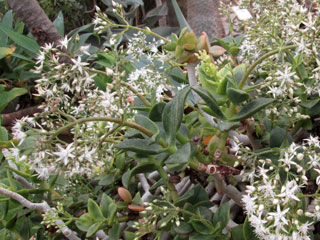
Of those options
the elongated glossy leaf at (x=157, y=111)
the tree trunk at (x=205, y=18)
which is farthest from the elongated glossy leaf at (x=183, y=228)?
the tree trunk at (x=205, y=18)

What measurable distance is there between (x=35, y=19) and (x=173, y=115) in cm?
148

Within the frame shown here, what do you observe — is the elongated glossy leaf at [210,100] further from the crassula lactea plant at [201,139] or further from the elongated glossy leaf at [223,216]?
the elongated glossy leaf at [223,216]

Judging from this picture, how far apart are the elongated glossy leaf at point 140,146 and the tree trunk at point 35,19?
1.37 meters

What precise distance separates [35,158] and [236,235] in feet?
1.35

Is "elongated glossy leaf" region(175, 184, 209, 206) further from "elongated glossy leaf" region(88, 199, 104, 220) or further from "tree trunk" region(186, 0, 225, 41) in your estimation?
"tree trunk" region(186, 0, 225, 41)

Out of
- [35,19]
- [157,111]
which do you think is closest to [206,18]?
[35,19]

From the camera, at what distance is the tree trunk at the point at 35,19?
71.7 inches

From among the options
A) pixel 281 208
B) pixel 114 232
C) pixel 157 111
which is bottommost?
pixel 114 232

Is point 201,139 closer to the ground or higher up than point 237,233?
higher up

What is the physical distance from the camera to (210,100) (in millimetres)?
604

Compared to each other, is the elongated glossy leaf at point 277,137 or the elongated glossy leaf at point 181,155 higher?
the elongated glossy leaf at point 181,155

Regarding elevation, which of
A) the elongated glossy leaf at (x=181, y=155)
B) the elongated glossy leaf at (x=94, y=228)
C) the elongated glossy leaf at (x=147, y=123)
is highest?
the elongated glossy leaf at (x=147, y=123)

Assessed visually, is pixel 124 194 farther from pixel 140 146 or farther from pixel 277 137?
pixel 277 137

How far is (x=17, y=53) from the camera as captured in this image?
Result: 7.19 feet
